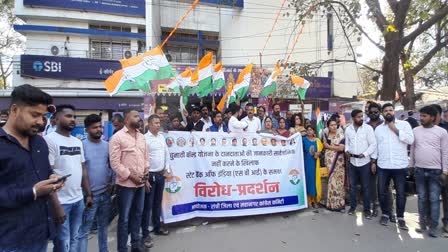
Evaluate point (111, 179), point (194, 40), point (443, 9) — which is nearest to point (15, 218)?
point (111, 179)

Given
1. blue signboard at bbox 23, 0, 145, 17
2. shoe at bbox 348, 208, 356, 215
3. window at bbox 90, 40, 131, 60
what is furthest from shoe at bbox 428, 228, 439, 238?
blue signboard at bbox 23, 0, 145, 17

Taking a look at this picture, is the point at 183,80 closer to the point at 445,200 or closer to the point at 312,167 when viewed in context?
Result: the point at 312,167

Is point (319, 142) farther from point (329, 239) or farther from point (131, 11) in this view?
point (131, 11)

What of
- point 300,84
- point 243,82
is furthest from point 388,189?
point 243,82

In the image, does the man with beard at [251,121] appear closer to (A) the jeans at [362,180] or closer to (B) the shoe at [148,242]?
(A) the jeans at [362,180]

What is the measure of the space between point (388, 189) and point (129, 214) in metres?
3.96

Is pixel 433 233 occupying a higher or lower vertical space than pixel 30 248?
lower

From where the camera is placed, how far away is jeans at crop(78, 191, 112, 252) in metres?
3.04

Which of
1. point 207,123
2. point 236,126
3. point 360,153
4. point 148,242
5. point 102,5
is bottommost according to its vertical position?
point 148,242

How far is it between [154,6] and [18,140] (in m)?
15.5

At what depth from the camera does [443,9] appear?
7027mm

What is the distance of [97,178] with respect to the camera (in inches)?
125

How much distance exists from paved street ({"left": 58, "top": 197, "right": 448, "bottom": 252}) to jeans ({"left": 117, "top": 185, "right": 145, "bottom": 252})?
0.43 meters

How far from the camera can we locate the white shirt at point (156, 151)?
3861 mm
